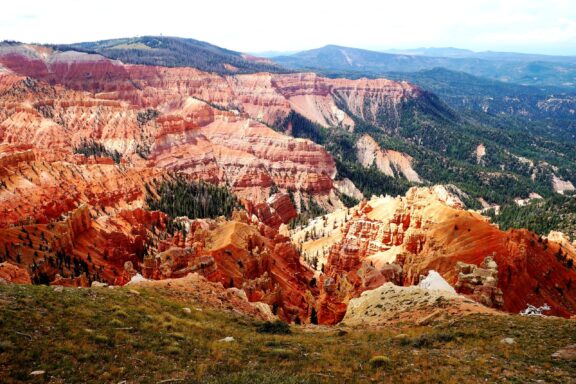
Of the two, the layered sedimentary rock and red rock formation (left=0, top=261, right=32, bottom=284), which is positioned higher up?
red rock formation (left=0, top=261, right=32, bottom=284)

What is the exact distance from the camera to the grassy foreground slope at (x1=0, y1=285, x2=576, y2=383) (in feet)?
67.7

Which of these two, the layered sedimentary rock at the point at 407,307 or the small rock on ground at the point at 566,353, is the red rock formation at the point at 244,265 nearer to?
the layered sedimentary rock at the point at 407,307

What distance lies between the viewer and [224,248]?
60.0 m

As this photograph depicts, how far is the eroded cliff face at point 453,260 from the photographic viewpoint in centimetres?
4934

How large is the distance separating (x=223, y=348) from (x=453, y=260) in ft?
128

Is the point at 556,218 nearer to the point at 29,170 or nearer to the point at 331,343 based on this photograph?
the point at 331,343

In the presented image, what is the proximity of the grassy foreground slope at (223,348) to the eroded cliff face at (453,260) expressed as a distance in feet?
57.1

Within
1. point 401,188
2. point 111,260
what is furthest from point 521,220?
point 111,260

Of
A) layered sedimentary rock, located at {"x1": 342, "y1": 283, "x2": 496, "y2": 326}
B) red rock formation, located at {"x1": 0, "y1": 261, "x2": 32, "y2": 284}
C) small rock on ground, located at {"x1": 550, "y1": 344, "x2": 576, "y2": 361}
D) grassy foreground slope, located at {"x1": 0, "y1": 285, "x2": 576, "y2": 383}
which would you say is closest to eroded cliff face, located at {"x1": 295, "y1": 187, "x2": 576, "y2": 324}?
layered sedimentary rock, located at {"x1": 342, "y1": 283, "x2": 496, "y2": 326}

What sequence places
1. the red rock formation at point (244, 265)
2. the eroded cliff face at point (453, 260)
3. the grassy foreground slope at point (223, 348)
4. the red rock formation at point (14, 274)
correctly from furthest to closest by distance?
1. the red rock formation at point (244, 265)
2. the eroded cliff face at point (453, 260)
3. the red rock formation at point (14, 274)
4. the grassy foreground slope at point (223, 348)

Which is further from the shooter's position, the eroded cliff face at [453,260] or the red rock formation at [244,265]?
the red rock formation at [244,265]

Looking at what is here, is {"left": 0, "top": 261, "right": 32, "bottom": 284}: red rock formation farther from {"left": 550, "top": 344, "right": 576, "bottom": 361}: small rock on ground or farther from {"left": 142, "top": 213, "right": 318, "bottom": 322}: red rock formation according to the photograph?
{"left": 550, "top": 344, "right": 576, "bottom": 361}: small rock on ground

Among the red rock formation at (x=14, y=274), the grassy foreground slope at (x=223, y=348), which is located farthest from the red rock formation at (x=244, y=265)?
the grassy foreground slope at (x=223, y=348)

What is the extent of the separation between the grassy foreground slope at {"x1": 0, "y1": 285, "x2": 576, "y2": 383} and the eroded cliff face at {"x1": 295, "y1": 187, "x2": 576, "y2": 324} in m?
17.4
